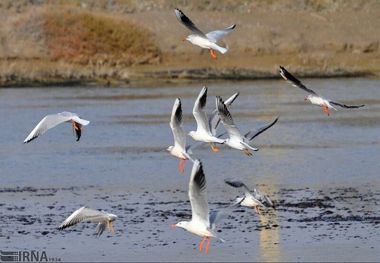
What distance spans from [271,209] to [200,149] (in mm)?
5930

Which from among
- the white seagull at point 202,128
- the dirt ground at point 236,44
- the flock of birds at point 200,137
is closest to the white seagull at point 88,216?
the flock of birds at point 200,137

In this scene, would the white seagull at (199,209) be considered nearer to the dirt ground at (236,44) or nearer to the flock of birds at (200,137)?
the flock of birds at (200,137)

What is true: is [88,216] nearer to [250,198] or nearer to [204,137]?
[204,137]

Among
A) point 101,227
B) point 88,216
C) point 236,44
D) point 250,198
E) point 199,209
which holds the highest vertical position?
point 199,209

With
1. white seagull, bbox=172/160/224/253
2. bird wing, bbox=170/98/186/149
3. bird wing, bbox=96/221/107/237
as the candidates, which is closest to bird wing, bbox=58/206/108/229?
bird wing, bbox=96/221/107/237

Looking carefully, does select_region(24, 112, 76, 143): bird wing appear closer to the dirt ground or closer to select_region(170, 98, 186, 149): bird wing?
select_region(170, 98, 186, 149): bird wing

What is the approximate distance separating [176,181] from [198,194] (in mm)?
6451

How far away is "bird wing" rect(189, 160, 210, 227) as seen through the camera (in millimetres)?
12586

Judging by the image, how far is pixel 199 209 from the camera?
13234 mm

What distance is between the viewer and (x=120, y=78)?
36.6 meters

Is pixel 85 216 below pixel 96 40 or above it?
above

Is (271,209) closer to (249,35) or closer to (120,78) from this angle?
(120,78)

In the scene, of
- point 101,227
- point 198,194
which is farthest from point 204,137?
point 198,194

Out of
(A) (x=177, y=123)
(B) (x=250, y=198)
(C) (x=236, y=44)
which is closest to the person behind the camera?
(A) (x=177, y=123)
